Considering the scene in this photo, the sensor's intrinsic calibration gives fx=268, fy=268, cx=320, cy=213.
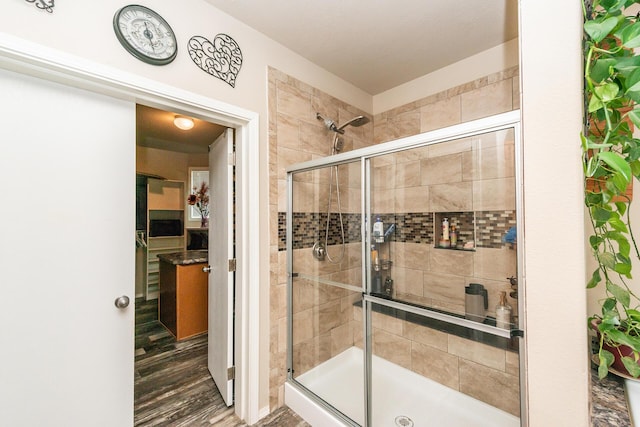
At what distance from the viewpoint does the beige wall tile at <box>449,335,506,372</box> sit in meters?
Answer: 1.60

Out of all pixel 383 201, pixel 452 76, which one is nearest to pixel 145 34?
pixel 383 201

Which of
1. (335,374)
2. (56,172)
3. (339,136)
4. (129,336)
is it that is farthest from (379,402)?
(56,172)

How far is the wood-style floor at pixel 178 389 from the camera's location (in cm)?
180

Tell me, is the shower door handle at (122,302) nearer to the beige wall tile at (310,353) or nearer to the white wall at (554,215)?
the beige wall tile at (310,353)

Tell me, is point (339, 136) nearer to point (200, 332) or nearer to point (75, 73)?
point (75, 73)

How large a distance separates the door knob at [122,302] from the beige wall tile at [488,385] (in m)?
2.14

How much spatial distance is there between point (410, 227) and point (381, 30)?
1373 millimetres

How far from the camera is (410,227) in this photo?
1.95 m

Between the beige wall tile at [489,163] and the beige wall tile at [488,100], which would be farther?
the beige wall tile at [488,100]

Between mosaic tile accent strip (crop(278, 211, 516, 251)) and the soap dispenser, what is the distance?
275mm

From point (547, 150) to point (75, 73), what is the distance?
69.6 inches

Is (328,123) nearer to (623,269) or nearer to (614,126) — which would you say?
(614,126)

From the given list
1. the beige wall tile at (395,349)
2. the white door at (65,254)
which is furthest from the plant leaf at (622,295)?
the white door at (65,254)

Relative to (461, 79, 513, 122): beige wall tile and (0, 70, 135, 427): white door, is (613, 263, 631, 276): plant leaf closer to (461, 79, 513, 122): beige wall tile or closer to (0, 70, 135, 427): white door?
(461, 79, 513, 122): beige wall tile
